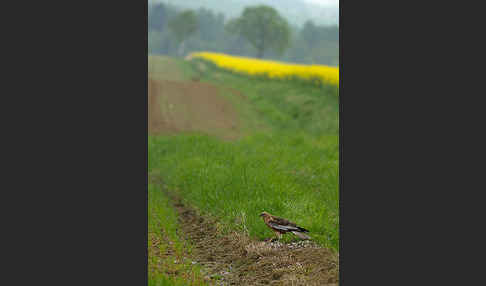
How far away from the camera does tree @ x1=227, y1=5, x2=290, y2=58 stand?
50375mm

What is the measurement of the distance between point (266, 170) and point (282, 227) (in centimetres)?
251

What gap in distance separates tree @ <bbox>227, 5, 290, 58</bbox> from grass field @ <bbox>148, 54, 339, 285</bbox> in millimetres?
37590

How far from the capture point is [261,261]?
4008mm

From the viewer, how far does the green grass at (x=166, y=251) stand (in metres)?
3.52

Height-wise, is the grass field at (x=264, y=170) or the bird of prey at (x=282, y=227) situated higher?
the grass field at (x=264, y=170)

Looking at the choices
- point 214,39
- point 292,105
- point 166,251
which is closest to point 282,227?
point 166,251

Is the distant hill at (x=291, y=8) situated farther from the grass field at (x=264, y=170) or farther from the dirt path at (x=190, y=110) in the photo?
the grass field at (x=264, y=170)

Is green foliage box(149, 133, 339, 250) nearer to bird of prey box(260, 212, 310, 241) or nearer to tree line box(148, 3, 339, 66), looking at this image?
bird of prey box(260, 212, 310, 241)

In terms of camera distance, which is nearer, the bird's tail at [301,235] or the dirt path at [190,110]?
the bird's tail at [301,235]

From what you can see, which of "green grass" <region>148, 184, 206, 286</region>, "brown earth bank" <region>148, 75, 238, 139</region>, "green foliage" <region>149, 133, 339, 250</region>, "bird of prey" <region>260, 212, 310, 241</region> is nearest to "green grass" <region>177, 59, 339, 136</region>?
"brown earth bank" <region>148, 75, 238, 139</region>

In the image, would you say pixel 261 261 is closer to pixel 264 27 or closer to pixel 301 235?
pixel 301 235

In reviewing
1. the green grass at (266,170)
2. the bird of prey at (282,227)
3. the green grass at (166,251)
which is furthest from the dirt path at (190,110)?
the bird of prey at (282,227)

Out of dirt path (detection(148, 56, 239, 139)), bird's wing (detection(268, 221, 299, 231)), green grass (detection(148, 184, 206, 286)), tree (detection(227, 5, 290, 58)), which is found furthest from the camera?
tree (detection(227, 5, 290, 58))

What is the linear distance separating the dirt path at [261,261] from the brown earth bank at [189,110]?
6.86 metres
